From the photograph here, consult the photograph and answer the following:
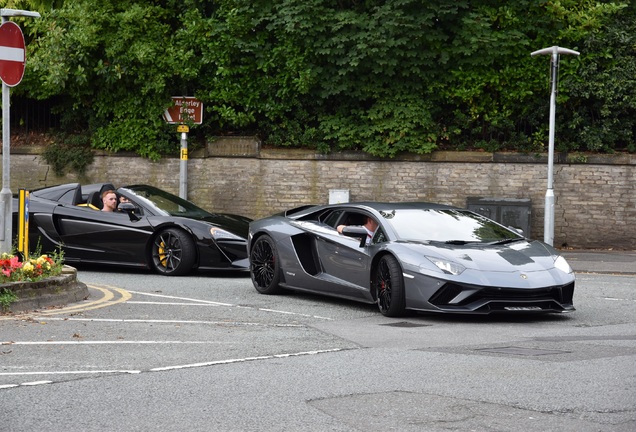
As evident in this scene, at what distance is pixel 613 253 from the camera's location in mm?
22359

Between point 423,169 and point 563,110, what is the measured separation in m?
3.42

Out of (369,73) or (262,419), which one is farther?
(369,73)

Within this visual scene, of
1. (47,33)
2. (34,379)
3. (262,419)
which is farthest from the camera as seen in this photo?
(47,33)

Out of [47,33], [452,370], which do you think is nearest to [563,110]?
[47,33]

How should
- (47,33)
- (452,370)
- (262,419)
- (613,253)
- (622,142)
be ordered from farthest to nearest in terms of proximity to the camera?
(47,33) → (622,142) → (613,253) → (452,370) → (262,419)

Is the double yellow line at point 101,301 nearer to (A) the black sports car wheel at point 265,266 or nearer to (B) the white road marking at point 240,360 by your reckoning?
(A) the black sports car wheel at point 265,266

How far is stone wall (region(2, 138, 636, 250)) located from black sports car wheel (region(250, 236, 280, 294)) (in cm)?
1063

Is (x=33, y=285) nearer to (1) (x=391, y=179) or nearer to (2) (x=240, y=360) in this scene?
(2) (x=240, y=360)

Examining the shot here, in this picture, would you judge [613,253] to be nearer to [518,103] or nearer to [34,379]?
[518,103]

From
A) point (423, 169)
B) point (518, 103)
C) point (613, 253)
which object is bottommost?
point (613, 253)

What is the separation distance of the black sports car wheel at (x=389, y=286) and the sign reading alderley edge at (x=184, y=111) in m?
14.8

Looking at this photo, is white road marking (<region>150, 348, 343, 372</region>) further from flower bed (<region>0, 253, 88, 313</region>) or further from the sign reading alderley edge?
the sign reading alderley edge

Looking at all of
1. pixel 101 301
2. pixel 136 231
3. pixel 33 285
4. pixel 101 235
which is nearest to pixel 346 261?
pixel 101 301

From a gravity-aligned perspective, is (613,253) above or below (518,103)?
below
